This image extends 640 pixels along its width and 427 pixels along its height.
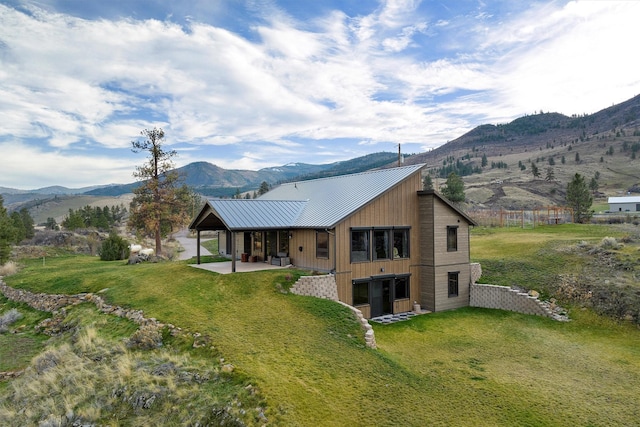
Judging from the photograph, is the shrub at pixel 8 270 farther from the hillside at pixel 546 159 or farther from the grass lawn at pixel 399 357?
the hillside at pixel 546 159

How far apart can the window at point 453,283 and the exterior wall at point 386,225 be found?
5.68 feet

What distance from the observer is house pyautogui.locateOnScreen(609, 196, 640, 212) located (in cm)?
4884

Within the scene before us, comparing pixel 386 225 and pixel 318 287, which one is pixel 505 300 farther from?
pixel 318 287

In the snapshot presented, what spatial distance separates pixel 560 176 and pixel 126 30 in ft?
305

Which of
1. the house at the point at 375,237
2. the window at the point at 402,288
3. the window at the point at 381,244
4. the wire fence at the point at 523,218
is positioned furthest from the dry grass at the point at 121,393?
the wire fence at the point at 523,218

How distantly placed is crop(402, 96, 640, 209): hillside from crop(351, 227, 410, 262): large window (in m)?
47.9

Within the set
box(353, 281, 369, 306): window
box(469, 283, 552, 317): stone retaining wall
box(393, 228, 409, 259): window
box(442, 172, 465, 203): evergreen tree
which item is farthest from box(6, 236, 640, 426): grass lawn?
box(442, 172, 465, 203): evergreen tree

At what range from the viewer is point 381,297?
1742 centimetres

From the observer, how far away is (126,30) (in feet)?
62.7

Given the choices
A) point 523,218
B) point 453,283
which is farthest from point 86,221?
point 523,218

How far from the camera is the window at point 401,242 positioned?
59.7ft

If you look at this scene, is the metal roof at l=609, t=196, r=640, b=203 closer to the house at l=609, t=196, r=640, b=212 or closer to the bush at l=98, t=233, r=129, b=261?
the house at l=609, t=196, r=640, b=212

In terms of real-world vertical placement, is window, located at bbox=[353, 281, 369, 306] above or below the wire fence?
below

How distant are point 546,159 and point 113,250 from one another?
398 feet
